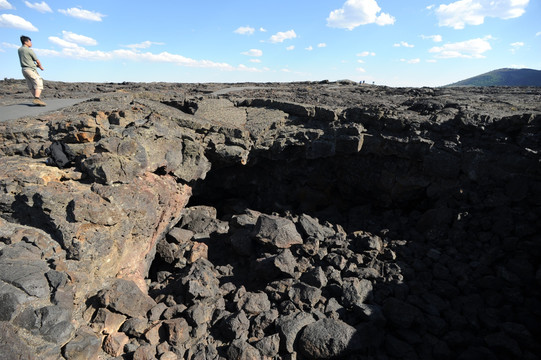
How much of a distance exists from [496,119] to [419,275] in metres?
2.95

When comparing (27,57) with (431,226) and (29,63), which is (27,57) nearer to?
(29,63)

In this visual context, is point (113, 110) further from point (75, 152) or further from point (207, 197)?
point (207, 197)

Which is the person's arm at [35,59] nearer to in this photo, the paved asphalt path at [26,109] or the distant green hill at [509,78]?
the paved asphalt path at [26,109]

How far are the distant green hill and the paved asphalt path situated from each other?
102ft

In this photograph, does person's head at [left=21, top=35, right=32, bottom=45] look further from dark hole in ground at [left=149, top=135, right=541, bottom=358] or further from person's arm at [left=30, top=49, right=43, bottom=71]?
dark hole in ground at [left=149, top=135, right=541, bottom=358]

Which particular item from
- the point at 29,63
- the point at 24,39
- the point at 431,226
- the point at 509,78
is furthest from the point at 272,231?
the point at 509,78

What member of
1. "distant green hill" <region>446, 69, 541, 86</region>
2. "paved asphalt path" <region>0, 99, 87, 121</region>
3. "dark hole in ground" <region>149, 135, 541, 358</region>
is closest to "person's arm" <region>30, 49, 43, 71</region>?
"paved asphalt path" <region>0, 99, 87, 121</region>

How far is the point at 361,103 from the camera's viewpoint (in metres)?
6.89

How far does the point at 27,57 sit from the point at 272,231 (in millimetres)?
5738

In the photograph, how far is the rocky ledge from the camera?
334cm

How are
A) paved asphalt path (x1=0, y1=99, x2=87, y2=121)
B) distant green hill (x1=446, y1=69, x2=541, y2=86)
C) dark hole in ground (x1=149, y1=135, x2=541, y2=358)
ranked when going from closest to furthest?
dark hole in ground (x1=149, y1=135, x2=541, y2=358)
paved asphalt path (x1=0, y1=99, x2=87, y2=121)
distant green hill (x1=446, y1=69, x2=541, y2=86)

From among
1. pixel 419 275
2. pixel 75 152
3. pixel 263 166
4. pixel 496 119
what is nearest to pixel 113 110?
pixel 75 152

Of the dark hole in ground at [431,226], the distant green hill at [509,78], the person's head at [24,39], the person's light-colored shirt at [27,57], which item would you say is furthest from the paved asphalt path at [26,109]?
the distant green hill at [509,78]

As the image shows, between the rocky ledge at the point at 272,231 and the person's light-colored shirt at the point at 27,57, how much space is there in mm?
1417
